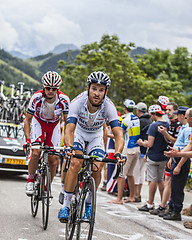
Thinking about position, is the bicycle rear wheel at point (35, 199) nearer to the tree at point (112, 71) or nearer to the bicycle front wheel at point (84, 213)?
the bicycle front wheel at point (84, 213)

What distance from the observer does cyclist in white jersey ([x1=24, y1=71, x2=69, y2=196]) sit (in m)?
7.58

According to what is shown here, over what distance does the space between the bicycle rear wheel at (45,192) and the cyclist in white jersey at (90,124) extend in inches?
37.0

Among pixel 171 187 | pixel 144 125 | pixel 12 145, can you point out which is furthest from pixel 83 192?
pixel 12 145

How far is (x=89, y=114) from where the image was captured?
6.15 meters

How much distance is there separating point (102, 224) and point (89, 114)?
7.78 feet

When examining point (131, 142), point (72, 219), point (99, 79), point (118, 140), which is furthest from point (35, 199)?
point (131, 142)

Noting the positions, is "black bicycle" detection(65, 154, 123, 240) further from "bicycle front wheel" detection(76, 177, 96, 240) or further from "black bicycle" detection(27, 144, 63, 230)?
"black bicycle" detection(27, 144, 63, 230)

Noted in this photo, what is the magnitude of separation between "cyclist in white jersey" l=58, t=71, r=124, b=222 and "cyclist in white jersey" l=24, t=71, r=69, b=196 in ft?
4.67

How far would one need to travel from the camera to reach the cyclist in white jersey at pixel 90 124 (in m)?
5.91

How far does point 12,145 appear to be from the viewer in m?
13.1

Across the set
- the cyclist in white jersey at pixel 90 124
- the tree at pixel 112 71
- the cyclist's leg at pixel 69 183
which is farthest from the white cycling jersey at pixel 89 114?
the tree at pixel 112 71

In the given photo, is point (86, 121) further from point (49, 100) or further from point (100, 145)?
point (49, 100)

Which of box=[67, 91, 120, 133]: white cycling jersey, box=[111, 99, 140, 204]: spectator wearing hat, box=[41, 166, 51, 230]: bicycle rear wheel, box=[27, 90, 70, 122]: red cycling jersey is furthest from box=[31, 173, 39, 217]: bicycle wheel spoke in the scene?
box=[111, 99, 140, 204]: spectator wearing hat

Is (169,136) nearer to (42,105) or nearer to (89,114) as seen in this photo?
(42,105)
